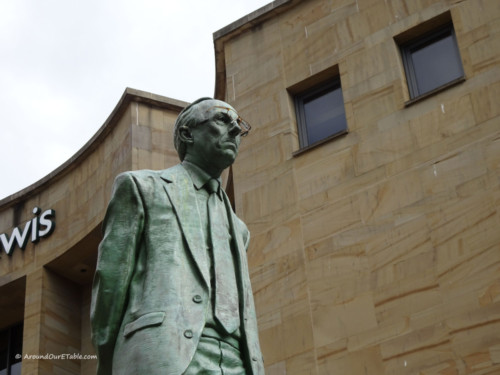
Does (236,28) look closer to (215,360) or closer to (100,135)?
(100,135)

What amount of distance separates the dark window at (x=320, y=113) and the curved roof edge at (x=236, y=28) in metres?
1.76

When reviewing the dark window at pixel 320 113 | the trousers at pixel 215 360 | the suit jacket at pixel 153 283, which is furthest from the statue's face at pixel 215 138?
the dark window at pixel 320 113

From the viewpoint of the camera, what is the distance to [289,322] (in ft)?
50.4

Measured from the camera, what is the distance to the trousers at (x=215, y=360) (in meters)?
5.67

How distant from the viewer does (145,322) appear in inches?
224

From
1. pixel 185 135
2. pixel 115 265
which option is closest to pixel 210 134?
pixel 185 135

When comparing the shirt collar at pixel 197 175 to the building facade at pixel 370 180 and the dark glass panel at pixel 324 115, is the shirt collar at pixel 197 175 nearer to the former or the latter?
the building facade at pixel 370 180

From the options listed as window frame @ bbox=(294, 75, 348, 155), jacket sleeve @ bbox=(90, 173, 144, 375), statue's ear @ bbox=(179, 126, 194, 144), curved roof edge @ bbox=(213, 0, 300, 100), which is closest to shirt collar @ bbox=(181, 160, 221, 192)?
statue's ear @ bbox=(179, 126, 194, 144)

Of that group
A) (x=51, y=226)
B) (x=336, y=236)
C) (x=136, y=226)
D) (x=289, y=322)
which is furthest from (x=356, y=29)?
(x=136, y=226)

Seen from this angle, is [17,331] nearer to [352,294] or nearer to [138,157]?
[138,157]

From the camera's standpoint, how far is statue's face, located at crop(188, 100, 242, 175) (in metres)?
6.75

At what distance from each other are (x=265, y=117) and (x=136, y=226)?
1179cm

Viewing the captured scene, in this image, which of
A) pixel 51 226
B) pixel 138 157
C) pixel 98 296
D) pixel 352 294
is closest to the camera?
pixel 98 296

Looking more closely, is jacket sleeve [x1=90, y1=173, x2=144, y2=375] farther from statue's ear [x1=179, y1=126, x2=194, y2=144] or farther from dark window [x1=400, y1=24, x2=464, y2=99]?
dark window [x1=400, y1=24, x2=464, y2=99]
